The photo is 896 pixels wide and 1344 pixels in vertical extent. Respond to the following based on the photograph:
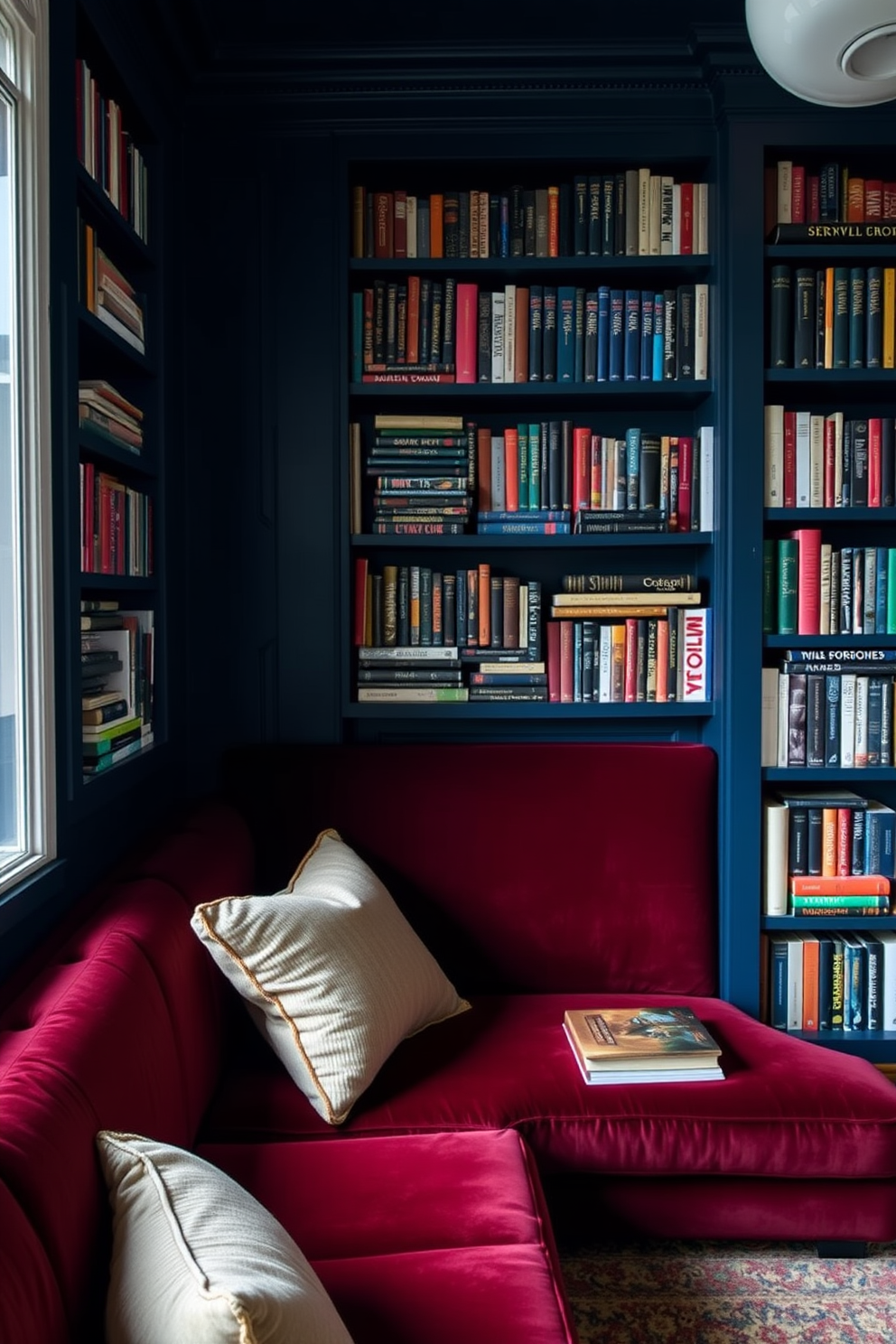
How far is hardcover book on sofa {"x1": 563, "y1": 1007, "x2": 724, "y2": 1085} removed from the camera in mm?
2016

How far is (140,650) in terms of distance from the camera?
2.32m

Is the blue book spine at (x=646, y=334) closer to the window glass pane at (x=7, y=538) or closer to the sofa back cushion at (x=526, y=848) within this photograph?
the sofa back cushion at (x=526, y=848)

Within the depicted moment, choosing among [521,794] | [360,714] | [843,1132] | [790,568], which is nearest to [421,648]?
[360,714]

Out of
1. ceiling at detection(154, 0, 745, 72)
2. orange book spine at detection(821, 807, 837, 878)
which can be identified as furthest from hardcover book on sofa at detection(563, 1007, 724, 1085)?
ceiling at detection(154, 0, 745, 72)

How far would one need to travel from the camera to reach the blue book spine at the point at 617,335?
2654 millimetres

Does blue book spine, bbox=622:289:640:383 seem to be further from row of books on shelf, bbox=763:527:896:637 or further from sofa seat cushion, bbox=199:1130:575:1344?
sofa seat cushion, bbox=199:1130:575:1344

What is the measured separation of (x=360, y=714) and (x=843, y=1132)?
1.42m

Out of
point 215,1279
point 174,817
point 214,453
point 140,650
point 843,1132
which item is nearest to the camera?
point 215,1279

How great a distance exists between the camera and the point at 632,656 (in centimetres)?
268

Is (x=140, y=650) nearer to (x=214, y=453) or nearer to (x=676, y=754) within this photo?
(x=214, y=453)

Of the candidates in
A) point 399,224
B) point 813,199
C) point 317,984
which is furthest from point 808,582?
point 317,984

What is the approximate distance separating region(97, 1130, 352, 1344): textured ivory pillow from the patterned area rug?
2.98 feet

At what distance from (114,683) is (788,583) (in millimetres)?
1620

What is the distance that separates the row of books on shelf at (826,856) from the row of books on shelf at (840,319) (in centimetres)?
110
